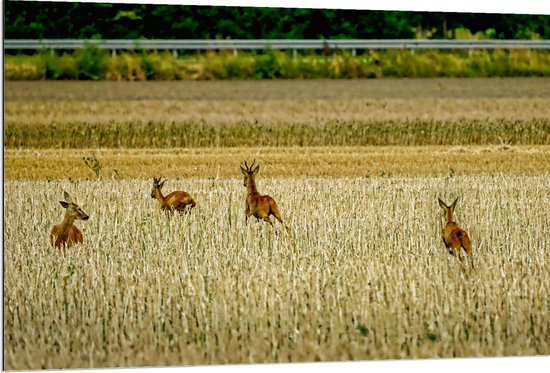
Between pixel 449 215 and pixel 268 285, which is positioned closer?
pixel 268 285

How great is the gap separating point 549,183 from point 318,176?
251 centimetres

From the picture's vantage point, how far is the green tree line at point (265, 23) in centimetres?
669

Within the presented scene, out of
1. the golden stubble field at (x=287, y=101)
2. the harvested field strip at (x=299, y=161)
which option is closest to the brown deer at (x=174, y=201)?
the golden stubble field at (x=287, y=101)

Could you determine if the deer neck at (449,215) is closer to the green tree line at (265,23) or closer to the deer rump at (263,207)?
the deer rump at (263,207)

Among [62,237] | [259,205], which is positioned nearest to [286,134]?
[259,205]

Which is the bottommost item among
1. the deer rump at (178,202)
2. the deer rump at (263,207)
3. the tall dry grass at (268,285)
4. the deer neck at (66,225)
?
the tall dry grass at (268,285)

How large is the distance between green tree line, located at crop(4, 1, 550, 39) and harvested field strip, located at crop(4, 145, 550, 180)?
→ 130 centimetres

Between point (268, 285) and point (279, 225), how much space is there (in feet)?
4.42

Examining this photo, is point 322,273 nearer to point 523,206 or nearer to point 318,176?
point 523,206

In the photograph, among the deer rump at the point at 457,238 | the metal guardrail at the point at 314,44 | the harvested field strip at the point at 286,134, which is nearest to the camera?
the deer rump at the point at 457,238

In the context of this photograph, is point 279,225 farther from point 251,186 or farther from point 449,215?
point 449,215

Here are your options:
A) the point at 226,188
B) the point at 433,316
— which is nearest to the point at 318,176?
the point at 226,188

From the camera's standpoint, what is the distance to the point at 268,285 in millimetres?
5762

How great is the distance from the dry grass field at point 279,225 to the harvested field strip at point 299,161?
0.02 m
